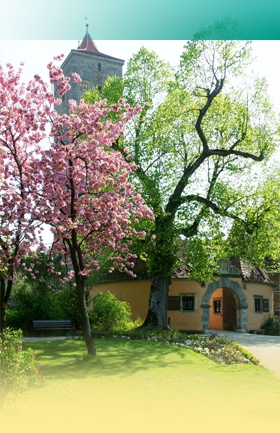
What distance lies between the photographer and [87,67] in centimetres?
5869

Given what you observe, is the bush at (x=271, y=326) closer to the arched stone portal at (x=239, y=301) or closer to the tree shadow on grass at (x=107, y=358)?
the arched stone portal at (x=239, y=301)

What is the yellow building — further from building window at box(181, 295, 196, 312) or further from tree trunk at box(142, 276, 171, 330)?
tree trunk at box(142, 276, 171, 330)

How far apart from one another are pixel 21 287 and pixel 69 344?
25.7ft

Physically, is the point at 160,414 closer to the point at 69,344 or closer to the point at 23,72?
the point at 23,72

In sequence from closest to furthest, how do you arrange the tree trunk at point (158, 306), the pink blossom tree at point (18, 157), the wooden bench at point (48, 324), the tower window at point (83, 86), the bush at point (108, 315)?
the pink blossom tree at point (18, 157) < the wooden bench at point (48, 324) < the tree trunk at point (158, 306) < the bush at point (108, 315) < the tower window at point (83, 86)

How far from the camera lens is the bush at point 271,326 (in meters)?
34.3

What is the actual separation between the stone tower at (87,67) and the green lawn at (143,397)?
145 feet

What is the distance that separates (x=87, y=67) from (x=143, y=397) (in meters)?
51.4

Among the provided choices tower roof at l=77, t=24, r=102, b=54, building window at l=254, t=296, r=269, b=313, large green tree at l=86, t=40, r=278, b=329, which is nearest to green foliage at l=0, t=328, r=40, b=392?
large green tree at l=86, t=40, r=278, b=329

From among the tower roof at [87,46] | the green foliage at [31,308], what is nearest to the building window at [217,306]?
the green foliage at [31,308]

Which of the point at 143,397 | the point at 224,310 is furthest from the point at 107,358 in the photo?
the point at 224,310

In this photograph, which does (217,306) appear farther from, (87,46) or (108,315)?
(87,46)

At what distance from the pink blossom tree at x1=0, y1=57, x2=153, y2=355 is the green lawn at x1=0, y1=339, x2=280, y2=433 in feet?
8.99

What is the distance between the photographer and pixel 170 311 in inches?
1291
